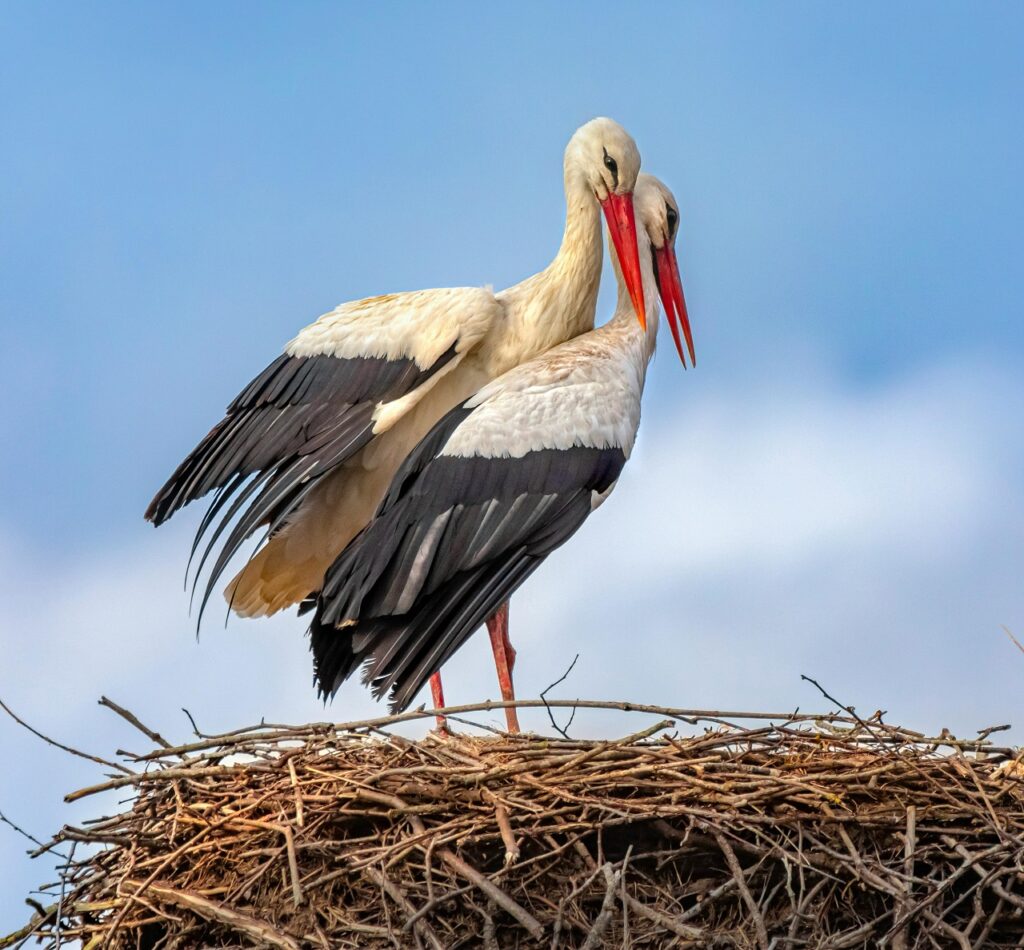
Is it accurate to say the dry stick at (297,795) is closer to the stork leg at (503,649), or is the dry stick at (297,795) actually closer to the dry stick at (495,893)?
the dry stick at (495,893)

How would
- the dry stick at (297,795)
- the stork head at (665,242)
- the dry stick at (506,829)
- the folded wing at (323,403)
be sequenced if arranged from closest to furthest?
the dry stick at (506,829) → the dry stick at (297,795) → the folded wing at (323,403) → the stork head at (665,242)

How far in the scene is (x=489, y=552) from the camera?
19.3ft

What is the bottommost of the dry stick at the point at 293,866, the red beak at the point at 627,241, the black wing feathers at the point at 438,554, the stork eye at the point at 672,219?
the dry stick at the point at 293,866

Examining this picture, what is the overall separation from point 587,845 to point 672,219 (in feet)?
9.77

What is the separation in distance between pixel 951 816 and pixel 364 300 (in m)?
3.10

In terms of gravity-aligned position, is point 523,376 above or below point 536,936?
above

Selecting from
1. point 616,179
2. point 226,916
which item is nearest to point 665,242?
point 616,179

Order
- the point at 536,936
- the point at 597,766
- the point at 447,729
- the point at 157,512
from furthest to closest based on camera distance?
the point at 157,512
the point at 447,729
the point at 597,766
the point at 536,936

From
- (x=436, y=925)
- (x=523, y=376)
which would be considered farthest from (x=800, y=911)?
(x=523, y=376)

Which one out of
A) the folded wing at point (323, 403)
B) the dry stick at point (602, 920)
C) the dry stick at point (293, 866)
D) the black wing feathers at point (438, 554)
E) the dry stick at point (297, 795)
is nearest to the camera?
the dry stick at point (602, 920)

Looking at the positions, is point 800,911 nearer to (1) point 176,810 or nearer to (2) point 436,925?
(2) point 436,925

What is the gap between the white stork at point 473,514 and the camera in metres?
5.80

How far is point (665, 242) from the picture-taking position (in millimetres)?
7062

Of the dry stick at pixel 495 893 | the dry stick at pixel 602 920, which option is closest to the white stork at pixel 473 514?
the dry stick at pixel 495 893
